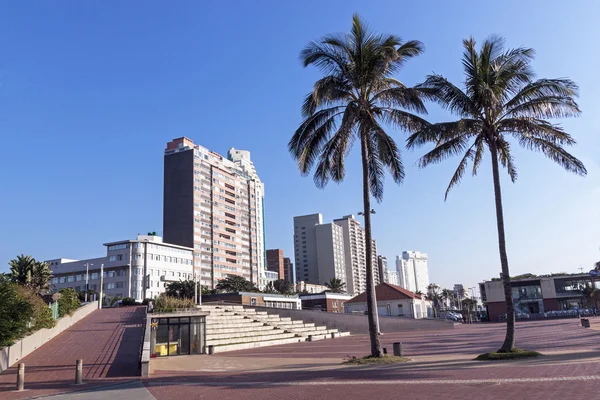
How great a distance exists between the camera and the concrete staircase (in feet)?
A: 94.9

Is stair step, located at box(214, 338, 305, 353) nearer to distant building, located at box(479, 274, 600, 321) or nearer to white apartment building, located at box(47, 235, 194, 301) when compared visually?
distant building, located at box(479, 274, 600, 321)

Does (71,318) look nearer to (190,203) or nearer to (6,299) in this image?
(6,299)

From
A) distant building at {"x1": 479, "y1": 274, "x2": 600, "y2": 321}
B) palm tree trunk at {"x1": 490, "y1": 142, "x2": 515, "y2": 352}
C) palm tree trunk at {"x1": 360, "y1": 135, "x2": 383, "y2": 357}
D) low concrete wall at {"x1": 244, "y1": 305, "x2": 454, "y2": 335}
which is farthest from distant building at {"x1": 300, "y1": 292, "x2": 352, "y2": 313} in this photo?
palm tree trunk at {"x1": 490, "y1": 142, "x2": 515, "y2": 352}

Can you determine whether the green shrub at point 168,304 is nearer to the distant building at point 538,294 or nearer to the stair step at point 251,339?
the stair step at point 251,339

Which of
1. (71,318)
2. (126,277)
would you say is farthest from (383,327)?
(126,277)

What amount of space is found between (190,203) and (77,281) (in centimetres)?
3038

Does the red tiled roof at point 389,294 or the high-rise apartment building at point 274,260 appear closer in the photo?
the red tiled roof at point 389,294

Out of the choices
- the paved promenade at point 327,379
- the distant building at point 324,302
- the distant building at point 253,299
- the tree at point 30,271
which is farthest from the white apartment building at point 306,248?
the paved promenade at point 327,379

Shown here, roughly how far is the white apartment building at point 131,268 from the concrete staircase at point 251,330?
60.0 m

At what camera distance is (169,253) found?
348ft

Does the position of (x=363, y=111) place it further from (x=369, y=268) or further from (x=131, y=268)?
(x=131, y=268)

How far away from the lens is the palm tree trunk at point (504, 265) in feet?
54.8

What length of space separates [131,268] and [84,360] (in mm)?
82035

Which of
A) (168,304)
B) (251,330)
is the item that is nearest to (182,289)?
(251,330)
